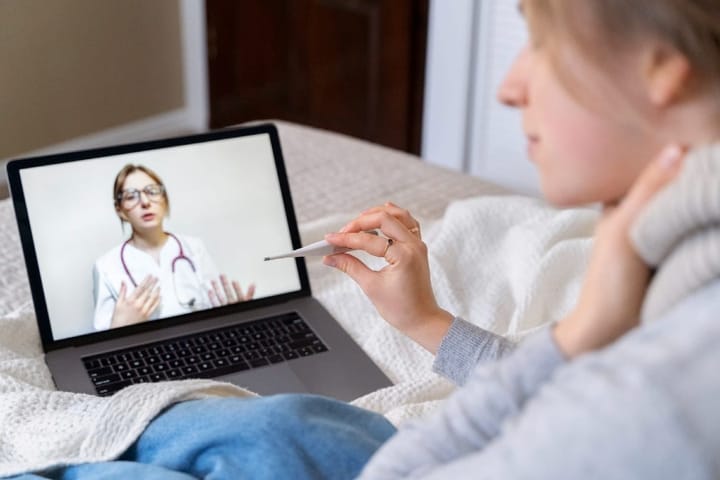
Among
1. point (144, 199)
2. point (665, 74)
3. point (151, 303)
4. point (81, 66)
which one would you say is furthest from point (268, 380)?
point (81, 66)

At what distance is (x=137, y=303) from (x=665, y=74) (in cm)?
80

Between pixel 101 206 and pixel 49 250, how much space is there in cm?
9

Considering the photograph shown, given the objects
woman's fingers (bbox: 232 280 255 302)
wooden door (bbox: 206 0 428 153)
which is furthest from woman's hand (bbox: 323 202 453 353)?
wooden door (bbox: 206 0 428 153)

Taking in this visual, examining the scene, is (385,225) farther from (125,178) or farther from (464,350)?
(125,178)

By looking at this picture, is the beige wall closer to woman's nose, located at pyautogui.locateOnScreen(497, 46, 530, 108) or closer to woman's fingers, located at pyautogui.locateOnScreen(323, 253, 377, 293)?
woman's fingers, located at pyautogui.locateOnScreen(323, 253, 377, 293)

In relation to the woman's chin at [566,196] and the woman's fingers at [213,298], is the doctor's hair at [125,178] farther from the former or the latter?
the woman's chin at [566,196]

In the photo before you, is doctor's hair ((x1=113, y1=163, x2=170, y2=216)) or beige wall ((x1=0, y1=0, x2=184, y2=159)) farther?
beige wall ((x1=0, y1=0, x2=184, y2=159))

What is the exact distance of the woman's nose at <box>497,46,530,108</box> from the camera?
0.72 metres

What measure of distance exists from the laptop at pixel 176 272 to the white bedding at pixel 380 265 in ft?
0.15

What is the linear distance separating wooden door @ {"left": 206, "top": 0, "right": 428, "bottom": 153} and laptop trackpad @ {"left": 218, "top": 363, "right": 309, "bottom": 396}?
2.03m

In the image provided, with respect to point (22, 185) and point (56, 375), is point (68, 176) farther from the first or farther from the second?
point (56, 375)

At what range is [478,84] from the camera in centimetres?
303

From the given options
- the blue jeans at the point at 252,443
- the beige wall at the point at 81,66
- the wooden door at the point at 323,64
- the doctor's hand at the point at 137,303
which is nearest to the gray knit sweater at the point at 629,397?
the blue jeans at the point at 252,443

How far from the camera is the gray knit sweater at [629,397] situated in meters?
0.56
